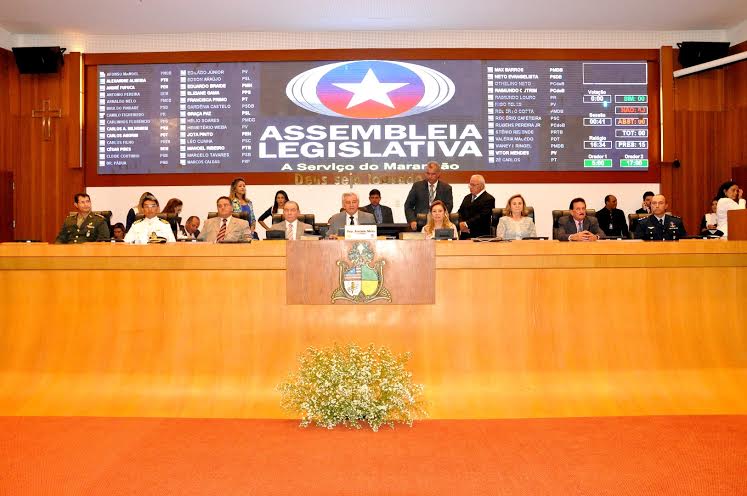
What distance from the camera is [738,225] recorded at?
460 centimetres

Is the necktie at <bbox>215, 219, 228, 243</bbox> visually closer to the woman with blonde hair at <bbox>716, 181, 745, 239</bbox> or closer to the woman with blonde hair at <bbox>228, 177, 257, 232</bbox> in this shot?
the woman with blonde hair at <bbox>228, 177, 257, 232</bbox>

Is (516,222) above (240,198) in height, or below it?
below

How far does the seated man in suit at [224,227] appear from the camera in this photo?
19.6 feet

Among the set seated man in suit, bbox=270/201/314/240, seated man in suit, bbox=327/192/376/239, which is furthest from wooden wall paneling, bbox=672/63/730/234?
seated man in suit, bbox=270/201/314/240

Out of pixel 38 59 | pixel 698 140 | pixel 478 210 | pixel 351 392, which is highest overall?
pixel 38 59

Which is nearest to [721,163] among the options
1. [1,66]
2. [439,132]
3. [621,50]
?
[621,50]

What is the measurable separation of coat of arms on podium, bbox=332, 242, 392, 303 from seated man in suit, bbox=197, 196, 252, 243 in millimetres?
2079

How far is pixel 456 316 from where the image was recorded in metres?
→ 4.04

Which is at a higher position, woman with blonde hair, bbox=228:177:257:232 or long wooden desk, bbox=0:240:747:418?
woman with blonde hair, bbox=228:177:257:232

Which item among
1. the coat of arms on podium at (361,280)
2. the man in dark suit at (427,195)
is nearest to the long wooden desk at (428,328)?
the coat of arms on podium at (361,280)

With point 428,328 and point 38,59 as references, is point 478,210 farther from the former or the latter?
point 38,59

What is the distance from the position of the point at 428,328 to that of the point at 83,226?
12.9 ft

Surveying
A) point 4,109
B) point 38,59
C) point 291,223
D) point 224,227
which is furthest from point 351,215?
point 4,109

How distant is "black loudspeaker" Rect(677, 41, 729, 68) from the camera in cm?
980
